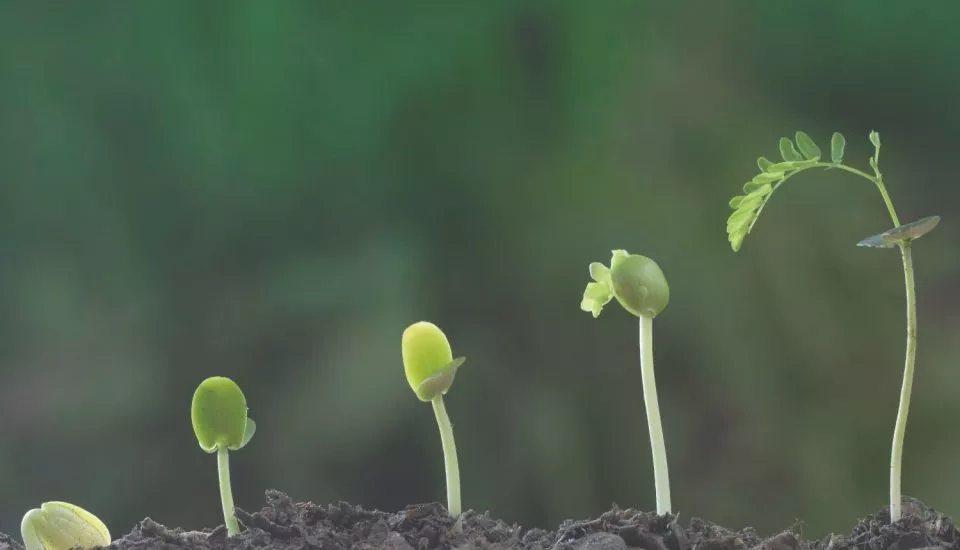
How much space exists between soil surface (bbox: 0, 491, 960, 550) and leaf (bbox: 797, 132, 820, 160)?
310 mm

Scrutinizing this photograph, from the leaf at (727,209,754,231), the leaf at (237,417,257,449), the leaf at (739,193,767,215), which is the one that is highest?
the leaf at (739,193,767,215)

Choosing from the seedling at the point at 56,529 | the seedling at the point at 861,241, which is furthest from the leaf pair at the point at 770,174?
the seedling at the point at 56,529

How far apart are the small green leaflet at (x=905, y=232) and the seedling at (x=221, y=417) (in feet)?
1.68

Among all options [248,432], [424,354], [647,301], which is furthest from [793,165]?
Answer: [248,432]

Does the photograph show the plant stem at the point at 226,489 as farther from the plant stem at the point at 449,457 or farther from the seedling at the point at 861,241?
the seedling at the point at 861,241

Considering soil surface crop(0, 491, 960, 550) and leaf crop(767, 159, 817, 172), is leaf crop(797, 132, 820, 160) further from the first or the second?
soil surface crop(0, 491, 960, 550)

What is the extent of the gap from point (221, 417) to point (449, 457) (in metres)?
0.19

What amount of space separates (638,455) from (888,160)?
502 mm

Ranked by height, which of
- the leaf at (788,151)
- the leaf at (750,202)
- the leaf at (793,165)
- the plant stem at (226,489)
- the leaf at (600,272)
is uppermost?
the leaf at (788,151)

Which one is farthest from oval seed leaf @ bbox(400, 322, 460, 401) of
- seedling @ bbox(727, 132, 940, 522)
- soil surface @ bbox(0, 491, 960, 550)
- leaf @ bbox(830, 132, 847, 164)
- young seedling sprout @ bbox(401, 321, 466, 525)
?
leaf @ bbox(830, 132, 847, 164)

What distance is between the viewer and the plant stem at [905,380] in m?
0.81

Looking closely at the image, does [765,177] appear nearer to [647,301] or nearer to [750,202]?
[750,202]

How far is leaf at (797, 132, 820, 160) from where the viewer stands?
830 millimetres

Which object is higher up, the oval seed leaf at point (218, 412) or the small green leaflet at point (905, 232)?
the small green leaflet at point (905, 232)
